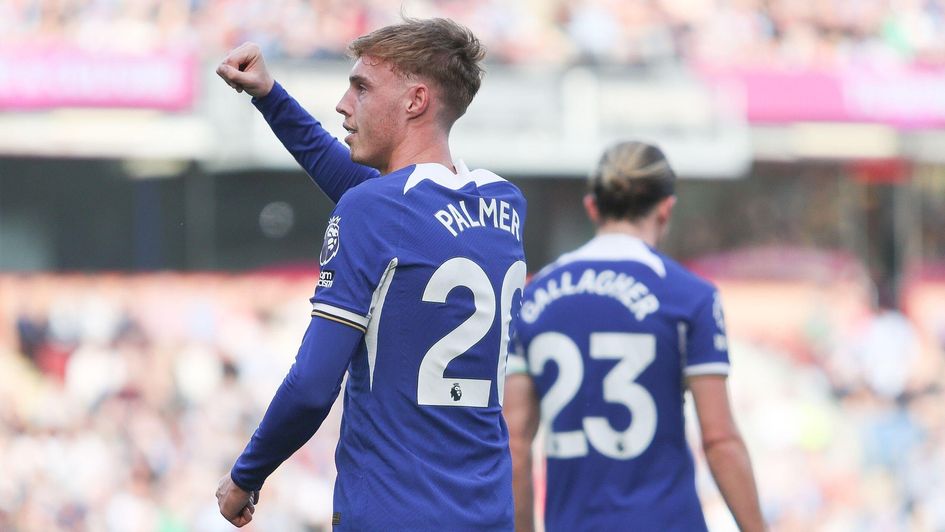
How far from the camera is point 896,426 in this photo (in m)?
13.6

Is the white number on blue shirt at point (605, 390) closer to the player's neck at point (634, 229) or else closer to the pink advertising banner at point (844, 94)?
the player's neck at point (634, 229)

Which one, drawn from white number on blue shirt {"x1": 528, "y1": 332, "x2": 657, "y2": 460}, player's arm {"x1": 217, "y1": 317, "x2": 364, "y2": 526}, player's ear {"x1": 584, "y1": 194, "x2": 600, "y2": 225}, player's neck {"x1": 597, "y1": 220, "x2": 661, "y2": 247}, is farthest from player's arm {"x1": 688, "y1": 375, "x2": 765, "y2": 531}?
player's arm {"x1": 217, "y1": 317, "x2": 364, "y2": 526}

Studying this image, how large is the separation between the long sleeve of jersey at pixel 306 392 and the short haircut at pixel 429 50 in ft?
1.73

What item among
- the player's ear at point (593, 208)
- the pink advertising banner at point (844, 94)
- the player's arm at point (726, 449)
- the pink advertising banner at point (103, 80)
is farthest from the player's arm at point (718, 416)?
the pink advertising banner at point (844, 94)

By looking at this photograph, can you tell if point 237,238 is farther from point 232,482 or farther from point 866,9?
point 232,482

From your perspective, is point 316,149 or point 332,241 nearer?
point 332,241

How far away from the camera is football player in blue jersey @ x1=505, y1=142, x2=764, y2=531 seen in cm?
339

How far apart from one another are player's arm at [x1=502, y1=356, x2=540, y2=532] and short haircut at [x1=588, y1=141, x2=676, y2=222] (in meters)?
0.50

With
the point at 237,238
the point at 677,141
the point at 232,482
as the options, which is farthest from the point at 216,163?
the point at 232,482

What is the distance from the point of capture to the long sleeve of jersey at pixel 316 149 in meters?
2.96

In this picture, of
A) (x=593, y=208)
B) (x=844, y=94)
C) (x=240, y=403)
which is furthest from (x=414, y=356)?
(x=844, y=94)

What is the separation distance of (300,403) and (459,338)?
32 centimetres

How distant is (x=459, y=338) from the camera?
248 cm

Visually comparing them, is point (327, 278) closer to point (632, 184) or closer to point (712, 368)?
point (712, 368)
